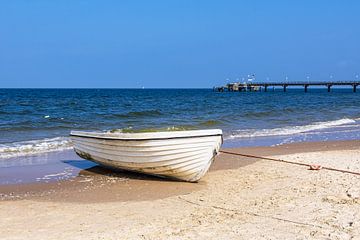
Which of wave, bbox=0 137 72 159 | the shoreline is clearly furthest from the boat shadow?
wave, bbox=0 137 72 159

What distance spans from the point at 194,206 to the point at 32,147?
8.35 m

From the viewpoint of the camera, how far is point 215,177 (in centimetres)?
923

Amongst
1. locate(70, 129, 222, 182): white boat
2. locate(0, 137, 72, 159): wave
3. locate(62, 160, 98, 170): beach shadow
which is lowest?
locate(62, 160, 98, 170): beach shadow

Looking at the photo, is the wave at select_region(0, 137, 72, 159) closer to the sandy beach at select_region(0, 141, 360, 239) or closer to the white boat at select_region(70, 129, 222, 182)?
the sandy beach at select_region(0, 141, 360, 239)

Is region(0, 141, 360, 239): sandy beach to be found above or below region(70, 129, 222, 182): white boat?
below

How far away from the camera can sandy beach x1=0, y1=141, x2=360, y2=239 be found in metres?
5.55

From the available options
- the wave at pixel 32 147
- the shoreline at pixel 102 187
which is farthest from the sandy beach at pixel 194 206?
the wave at pixel 32 147

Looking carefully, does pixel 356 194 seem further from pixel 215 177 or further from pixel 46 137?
pixel 46 137

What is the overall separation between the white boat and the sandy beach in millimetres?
246

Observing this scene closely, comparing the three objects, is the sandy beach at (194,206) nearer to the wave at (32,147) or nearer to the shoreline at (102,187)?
the shoreline at (102,187)

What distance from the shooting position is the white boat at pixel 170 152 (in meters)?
8.39

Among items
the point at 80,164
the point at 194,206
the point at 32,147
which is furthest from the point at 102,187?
the point at 32,147

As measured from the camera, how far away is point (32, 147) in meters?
13.9

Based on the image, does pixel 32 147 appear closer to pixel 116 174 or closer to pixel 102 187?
pixel 116 174
